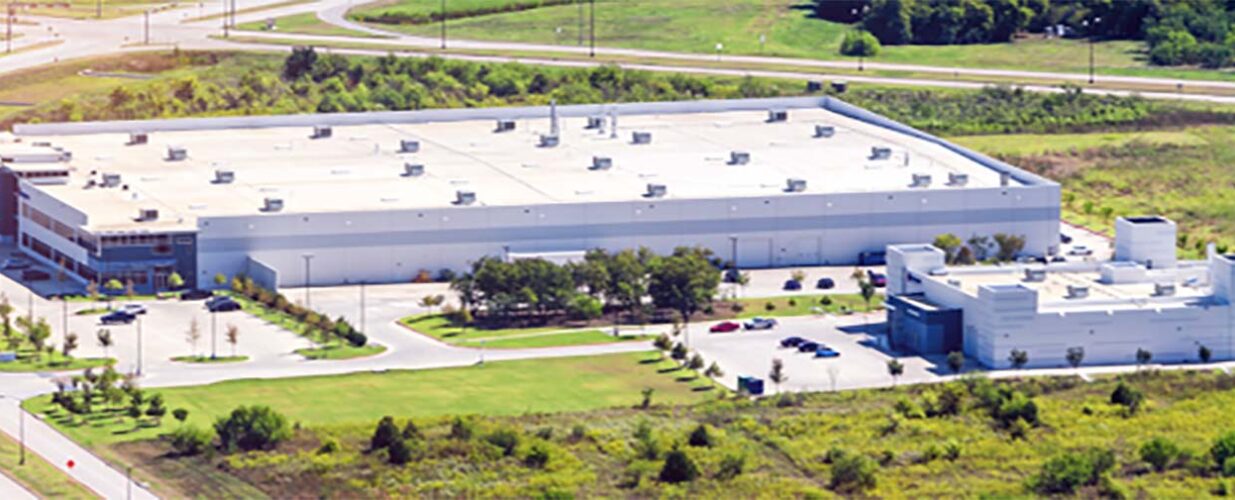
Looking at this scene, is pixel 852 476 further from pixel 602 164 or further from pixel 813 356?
pixel 602 164

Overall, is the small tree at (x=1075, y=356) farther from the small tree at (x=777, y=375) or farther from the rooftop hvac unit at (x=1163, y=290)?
the small tree at (x=777, y=375)

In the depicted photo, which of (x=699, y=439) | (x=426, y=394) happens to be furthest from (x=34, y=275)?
(x=699, y=439)

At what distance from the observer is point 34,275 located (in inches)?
5241

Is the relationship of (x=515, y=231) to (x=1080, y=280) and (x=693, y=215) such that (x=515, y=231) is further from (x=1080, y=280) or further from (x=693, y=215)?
(x=1080, y=280)

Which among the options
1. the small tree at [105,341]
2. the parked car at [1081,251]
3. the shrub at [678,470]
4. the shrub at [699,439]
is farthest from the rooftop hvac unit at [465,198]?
the shrub at [678,470]

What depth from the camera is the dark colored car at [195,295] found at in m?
127

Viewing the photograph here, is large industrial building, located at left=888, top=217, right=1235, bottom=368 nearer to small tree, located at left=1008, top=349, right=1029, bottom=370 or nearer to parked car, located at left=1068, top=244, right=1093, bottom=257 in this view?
small tree, located at left=1008, top=349, right=1029, bottom=370

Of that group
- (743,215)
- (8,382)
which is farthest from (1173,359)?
(8,382)

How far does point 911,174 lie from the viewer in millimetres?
144625

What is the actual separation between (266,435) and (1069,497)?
94.0ft

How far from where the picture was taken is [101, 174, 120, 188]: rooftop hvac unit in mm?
141125

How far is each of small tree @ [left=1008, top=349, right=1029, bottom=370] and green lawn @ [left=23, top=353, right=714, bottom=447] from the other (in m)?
13.0

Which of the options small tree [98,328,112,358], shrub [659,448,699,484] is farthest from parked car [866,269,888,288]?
shrub [659,448,699,484]

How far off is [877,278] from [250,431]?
4317cm
